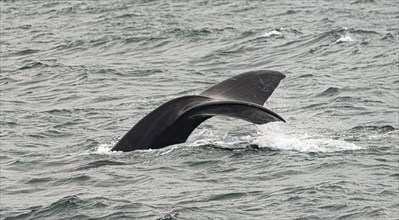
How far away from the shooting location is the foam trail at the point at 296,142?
630 inches

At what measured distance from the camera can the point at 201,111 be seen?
13664 mm

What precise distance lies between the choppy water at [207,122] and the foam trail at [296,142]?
0.03 m

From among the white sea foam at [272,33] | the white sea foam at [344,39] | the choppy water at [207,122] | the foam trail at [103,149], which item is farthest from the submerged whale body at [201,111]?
the white sea foam at [272,33]

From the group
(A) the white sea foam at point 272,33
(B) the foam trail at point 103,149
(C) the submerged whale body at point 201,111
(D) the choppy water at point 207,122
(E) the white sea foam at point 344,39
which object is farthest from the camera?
(A) the white sea foam at point 272,33

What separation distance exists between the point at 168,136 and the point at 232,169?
134 centimetres

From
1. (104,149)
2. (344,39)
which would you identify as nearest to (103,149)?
(104,149)

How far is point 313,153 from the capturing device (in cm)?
1572

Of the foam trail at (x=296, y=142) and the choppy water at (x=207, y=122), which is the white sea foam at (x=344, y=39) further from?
the foam trail at (x=296, y=142)

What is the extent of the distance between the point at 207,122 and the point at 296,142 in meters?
3.14

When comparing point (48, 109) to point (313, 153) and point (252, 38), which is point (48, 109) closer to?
point (313, 153)

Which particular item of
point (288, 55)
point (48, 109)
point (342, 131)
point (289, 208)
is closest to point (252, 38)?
point (288, 55)

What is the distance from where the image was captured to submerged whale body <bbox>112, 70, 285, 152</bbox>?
13.4 meters

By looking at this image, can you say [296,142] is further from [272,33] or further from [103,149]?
[272,33]

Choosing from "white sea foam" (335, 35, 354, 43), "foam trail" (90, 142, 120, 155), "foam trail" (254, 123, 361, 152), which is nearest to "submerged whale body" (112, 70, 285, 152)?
"foam trail" (90, 142, 120, 155)
